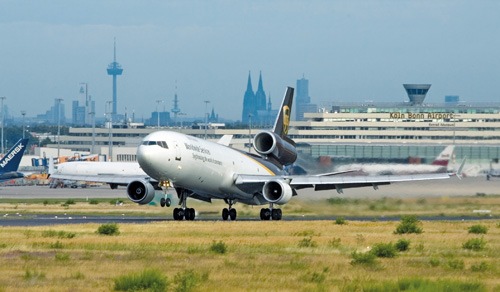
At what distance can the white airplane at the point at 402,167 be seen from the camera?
8006 centimetres

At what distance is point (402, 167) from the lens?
8062 cm

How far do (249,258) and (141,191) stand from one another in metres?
26.3

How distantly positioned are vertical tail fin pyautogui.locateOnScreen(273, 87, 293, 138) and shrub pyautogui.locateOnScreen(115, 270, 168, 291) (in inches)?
1711

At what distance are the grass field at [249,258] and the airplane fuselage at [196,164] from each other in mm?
2899

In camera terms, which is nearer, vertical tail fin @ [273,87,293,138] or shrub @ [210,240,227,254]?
shrub @ [210,240,227,254]

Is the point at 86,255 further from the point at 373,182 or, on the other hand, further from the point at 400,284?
the point at 373,182

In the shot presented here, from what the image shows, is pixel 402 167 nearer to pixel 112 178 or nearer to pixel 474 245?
pixel 112 178

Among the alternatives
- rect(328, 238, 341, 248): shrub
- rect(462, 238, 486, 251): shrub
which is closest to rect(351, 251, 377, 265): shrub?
rect(328, 238, 341, 248): shrub

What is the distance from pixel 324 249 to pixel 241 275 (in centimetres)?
945

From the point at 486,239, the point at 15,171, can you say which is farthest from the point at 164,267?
the point at 15,171

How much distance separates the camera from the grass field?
3222 cm

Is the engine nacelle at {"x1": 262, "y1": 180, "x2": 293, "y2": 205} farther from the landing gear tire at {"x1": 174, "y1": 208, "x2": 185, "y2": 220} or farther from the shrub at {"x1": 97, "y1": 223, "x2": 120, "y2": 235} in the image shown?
the shrub at {"x1": 97, "y1": 223, "x2": 120, "y2": 235}

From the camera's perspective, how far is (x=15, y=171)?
431ft

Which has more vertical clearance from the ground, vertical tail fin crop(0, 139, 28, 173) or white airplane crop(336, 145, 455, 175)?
white airplane crop(336, 145, 455, 175)
